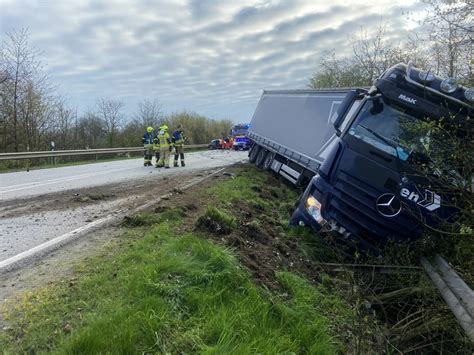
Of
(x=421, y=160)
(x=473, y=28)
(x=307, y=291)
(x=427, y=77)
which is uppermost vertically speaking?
(x=473, y=28)

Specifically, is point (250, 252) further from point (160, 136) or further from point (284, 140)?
point (160, 136)

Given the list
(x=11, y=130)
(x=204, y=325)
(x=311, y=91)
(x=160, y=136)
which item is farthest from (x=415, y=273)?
(x=11, y=130)

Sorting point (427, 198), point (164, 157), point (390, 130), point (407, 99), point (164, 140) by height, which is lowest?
point (164, 157)

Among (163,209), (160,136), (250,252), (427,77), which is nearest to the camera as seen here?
(250,252)

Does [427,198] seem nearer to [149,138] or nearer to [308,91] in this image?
[308,91]

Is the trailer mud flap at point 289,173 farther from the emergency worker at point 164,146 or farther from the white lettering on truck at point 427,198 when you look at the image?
the emergency worker at point 164,146

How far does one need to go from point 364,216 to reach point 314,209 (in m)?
0.80

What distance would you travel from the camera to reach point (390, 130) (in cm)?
583

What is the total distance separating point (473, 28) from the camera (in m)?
5.58

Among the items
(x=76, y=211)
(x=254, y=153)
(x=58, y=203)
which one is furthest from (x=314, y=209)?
(x=254, y=153)

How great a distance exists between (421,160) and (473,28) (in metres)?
2.07

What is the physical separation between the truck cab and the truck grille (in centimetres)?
1

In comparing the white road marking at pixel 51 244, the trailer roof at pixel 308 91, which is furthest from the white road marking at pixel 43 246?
the trailer roof at pixel 308 91

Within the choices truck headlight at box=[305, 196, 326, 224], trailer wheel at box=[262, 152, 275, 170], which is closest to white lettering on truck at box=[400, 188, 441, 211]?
truck headlight at box=[305, 196, 326, 224]
